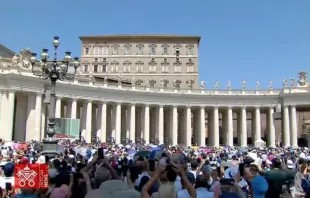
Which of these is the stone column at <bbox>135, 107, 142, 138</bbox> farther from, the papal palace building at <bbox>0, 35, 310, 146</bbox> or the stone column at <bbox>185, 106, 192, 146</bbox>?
the stone column at <bbox>185, 106, 192, 146</bbox>

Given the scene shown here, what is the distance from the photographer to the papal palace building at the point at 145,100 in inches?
2133

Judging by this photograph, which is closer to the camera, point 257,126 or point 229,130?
point 229,130

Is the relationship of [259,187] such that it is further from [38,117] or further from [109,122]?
[109,122]

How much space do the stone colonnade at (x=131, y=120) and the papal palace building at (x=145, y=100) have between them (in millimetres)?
142

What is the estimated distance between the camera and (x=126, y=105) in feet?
219

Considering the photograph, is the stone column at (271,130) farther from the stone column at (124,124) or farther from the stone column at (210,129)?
the stone column at (124,124)

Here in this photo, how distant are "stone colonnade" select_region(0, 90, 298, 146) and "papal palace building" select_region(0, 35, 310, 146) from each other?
5.6 inches

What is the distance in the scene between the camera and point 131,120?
65.1m

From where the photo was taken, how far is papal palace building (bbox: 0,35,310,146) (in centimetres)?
5419

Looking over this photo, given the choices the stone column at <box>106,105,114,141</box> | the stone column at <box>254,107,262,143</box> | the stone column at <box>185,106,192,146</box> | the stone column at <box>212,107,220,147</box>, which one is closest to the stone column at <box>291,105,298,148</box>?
the stone column at <box>254,107,262,143</box>

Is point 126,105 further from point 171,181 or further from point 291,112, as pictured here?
point 171,181

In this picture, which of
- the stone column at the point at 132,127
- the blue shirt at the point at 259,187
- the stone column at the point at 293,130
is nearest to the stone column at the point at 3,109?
the stone column at the point at 132,127

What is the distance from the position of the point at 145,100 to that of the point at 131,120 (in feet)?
15.5

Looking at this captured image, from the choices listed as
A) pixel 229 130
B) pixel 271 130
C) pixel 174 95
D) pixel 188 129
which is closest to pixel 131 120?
pixel 174 95
